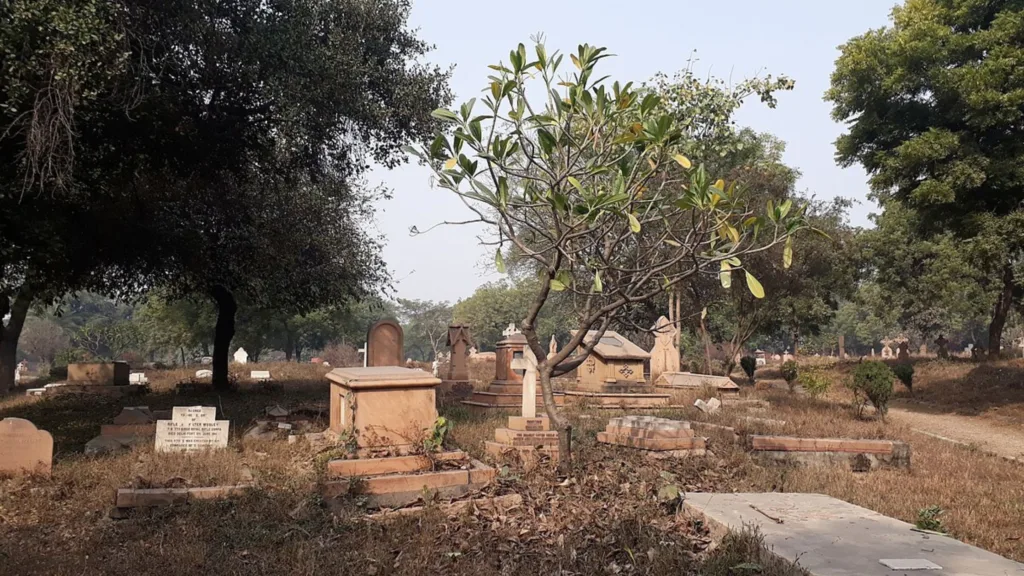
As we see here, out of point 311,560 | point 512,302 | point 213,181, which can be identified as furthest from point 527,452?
point 512,302

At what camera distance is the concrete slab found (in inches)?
173

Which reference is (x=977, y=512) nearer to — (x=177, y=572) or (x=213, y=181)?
(x=177, y=572)

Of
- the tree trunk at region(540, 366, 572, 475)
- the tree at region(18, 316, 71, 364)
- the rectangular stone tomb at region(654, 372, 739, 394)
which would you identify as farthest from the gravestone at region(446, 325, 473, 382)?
the tree at region(18, 316, 71, 364)

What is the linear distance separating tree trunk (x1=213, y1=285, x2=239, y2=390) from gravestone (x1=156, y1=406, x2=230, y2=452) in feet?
30.6

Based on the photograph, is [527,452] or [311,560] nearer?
[311,560]

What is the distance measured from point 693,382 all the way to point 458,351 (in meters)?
6.91

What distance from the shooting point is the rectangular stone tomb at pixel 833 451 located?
9016 millimetres

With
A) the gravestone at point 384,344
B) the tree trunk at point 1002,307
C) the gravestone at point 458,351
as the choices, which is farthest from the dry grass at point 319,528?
the tree trunk at point 1002,307

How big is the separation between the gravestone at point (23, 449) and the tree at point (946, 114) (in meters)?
18.1

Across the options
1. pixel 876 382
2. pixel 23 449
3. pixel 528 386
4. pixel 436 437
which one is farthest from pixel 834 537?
pixel 876 382

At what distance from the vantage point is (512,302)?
68750 mm

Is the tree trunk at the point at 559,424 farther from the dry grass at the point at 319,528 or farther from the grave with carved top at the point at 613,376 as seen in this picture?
the grave with carved top at the point at 613,376

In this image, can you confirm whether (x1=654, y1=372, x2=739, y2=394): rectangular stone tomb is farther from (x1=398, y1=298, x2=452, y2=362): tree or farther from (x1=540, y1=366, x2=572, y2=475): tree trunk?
(x1=398, y1=298, x2=452, y2=362): tree

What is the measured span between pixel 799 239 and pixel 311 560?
2630cm
